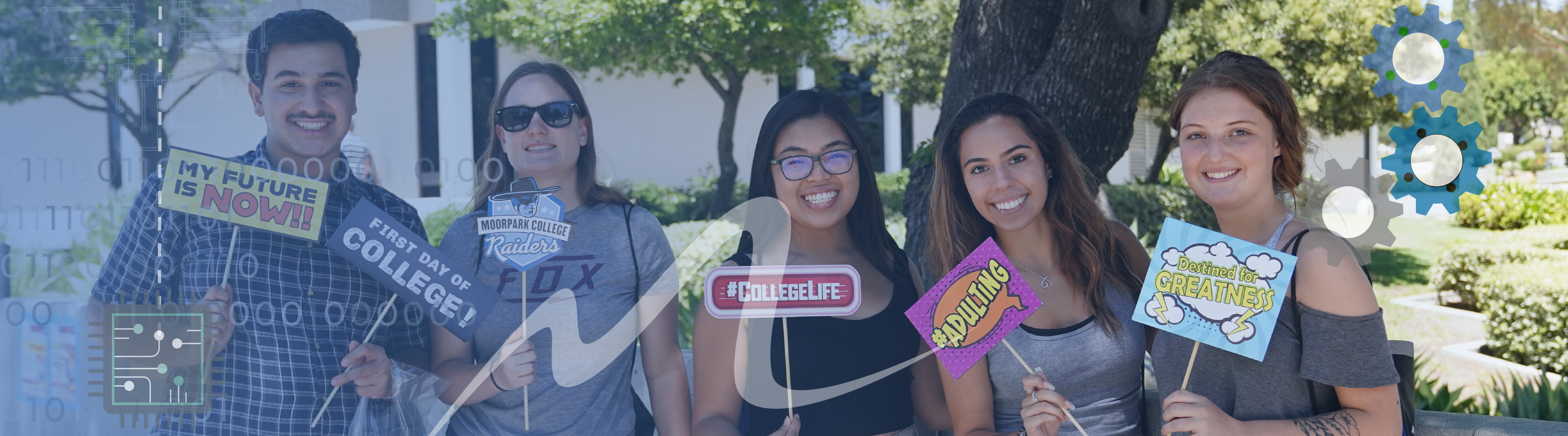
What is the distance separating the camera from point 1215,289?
199 centimetres

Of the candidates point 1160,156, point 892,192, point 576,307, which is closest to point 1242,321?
point 576,307

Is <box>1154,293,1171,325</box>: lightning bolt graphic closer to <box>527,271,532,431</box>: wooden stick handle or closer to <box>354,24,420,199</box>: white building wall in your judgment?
<box>527,271,532,431</box>: wooden stick handle

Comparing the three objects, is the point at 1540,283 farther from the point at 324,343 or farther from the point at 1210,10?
the point at 324,343

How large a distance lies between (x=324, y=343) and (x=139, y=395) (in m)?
0.51

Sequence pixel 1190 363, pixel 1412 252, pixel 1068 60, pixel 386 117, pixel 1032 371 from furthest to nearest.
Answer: pixel 1412 252 < pixel 1068 60 < pixel 386 117 < pixel 1032 371 < pixel 1190 363

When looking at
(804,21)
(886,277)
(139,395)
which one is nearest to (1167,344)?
(886,277)

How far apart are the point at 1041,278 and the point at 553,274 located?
1154 millimetres

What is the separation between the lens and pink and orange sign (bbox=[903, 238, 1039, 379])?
211 cm

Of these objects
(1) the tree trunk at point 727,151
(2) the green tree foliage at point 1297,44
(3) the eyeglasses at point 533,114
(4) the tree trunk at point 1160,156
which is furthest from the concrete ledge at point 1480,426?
(4) the tree trunk at point 1160,156

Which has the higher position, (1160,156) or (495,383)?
(1160,156)

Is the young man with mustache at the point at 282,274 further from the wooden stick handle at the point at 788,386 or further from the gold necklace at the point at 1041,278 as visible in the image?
the gold necklace at the point at 1041,278

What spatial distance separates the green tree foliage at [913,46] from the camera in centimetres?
1219

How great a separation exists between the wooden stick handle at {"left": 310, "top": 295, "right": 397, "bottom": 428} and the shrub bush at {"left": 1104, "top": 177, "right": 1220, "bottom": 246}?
9714 millimetres
